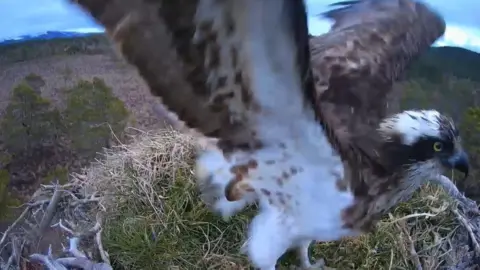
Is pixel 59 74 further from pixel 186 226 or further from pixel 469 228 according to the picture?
pixel 469 228

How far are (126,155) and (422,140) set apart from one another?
75 centimetres

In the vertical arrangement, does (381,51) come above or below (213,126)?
below

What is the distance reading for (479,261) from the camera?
1478 millimetres

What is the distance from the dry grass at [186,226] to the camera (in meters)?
1.40

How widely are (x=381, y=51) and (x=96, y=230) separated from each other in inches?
31.4

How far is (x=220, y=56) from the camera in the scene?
33.4 inches

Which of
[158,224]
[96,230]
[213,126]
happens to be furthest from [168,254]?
[213,126]

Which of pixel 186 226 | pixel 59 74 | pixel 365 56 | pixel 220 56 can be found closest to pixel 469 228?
Answer: pixel 365 56

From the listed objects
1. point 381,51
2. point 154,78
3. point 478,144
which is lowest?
point 478,144

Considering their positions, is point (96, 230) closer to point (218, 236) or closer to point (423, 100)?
point (218, 236)

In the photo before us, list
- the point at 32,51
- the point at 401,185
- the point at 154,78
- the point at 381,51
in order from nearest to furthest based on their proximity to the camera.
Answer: the point at 154,78 → the point at 401,185 → the point at 32,51 → the point at 381,51

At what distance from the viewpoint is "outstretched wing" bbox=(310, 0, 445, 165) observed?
1.25m

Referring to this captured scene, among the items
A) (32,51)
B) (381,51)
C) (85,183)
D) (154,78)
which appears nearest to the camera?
(154,78)

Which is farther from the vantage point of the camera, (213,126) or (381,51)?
(381,51)
